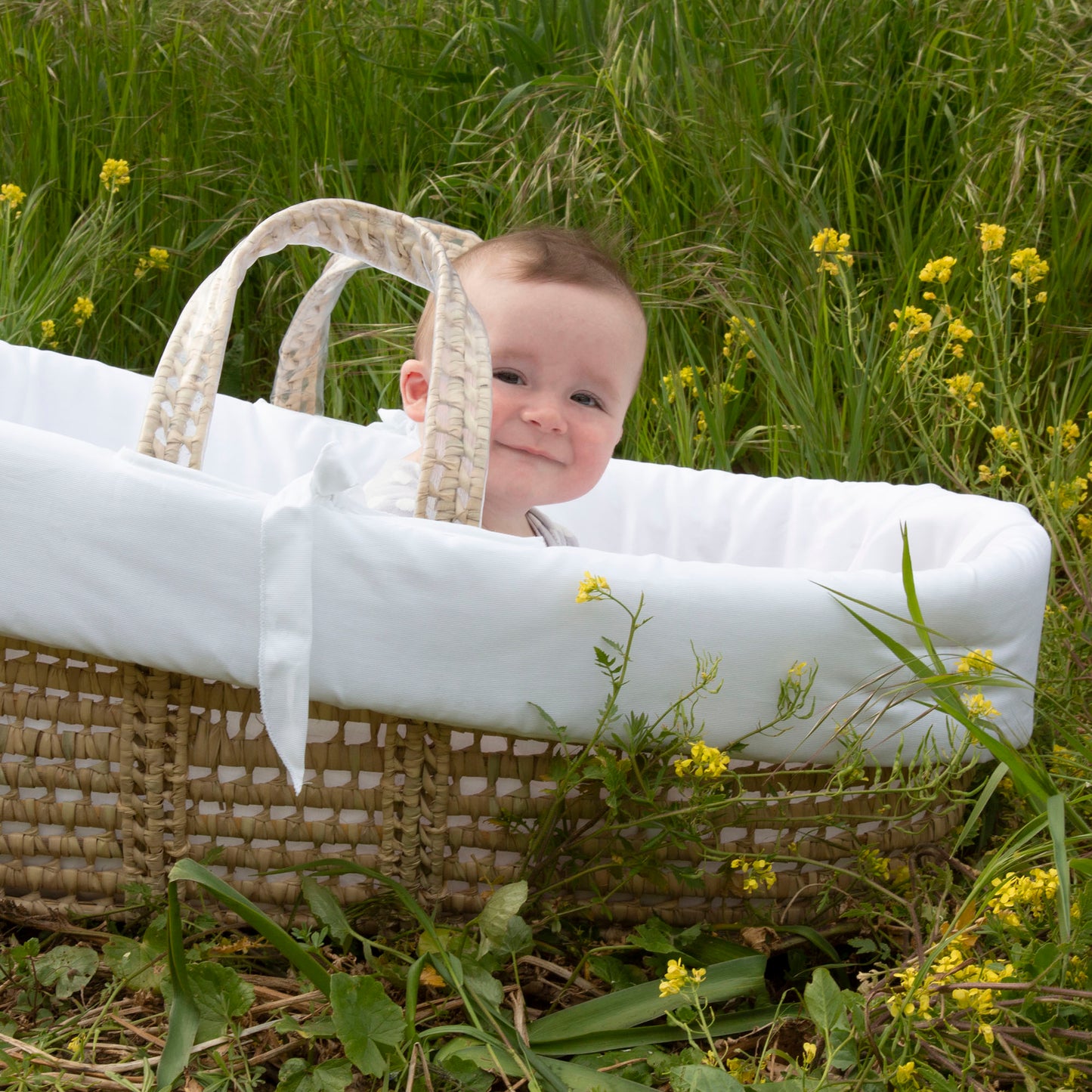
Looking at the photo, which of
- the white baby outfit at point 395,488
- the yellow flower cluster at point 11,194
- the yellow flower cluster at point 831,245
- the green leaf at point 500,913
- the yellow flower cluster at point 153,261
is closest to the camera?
the green leaf at point 500,913

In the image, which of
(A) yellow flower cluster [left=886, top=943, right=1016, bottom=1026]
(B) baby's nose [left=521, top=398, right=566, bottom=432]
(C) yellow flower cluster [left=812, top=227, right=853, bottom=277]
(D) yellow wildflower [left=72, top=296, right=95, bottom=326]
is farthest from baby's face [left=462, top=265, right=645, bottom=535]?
(D) yellow wildflower [left=72, top=296, right=95, bottom=326]

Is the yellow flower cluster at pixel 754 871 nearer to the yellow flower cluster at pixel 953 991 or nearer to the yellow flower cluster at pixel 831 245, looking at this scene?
the yellow flower cluster at pixel 953 991

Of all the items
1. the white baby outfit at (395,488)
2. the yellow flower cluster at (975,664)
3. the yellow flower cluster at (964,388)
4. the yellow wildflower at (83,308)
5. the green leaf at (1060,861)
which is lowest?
the green leaf at (1060,861)

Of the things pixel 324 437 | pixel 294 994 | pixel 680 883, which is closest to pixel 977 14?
pixel 324 437

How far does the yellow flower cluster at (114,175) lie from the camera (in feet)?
7.07

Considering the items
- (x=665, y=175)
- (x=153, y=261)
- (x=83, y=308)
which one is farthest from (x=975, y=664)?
(x=153, y=261)

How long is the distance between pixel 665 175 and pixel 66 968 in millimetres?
1675

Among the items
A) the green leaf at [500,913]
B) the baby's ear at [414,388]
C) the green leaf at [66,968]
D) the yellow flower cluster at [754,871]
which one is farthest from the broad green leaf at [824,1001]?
the baby's ear at [414,388]

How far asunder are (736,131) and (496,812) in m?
1.42

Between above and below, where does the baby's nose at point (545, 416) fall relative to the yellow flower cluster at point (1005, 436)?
below

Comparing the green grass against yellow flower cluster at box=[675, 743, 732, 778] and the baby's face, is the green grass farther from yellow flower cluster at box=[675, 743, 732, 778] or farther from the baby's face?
yellow flower cluster at box=[675, 743, 732, 778]

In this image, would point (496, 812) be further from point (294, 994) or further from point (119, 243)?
point (119, 243)

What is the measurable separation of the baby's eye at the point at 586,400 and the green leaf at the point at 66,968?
805mm

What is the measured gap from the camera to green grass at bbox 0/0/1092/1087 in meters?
1.94
